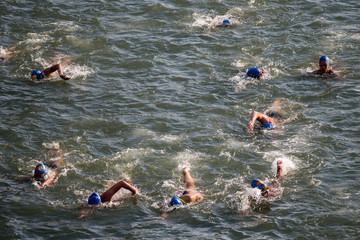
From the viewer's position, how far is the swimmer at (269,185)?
1485 cm

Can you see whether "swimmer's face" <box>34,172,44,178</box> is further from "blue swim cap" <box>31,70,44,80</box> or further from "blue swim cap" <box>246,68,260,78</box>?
"blue swim cap" <box>246,68,260,78</box>

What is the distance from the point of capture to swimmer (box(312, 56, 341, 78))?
20.8m

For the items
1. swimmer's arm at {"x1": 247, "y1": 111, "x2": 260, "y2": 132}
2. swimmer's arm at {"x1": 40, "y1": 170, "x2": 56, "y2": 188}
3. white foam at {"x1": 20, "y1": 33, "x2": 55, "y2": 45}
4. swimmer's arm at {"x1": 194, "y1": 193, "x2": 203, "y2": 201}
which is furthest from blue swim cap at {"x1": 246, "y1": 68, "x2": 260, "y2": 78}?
white foam at {"x1": 20, "y1": 33, "x2": 55, "y2": 45}

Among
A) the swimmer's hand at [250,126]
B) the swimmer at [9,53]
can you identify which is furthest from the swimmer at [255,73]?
the swimmer at [9,53]

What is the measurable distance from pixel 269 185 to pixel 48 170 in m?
6.60

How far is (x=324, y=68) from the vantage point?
21.0m

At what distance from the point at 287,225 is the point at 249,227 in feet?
3.24

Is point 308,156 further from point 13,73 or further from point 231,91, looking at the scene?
point 13,73

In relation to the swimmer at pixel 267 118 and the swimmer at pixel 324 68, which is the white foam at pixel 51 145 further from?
the swimmer at pixel 324 68

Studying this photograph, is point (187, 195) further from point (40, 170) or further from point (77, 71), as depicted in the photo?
point (77, 71)

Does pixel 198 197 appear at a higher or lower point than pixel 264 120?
lower

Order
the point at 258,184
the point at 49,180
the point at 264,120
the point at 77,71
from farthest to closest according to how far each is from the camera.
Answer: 1. the point at 77,71
2. the point at 264,120
3. the point at 49,180
4. the point at 258,184

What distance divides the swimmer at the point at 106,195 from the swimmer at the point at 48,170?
1880 mm

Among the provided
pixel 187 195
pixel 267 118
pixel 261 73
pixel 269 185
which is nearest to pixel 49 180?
pixel 187 195
